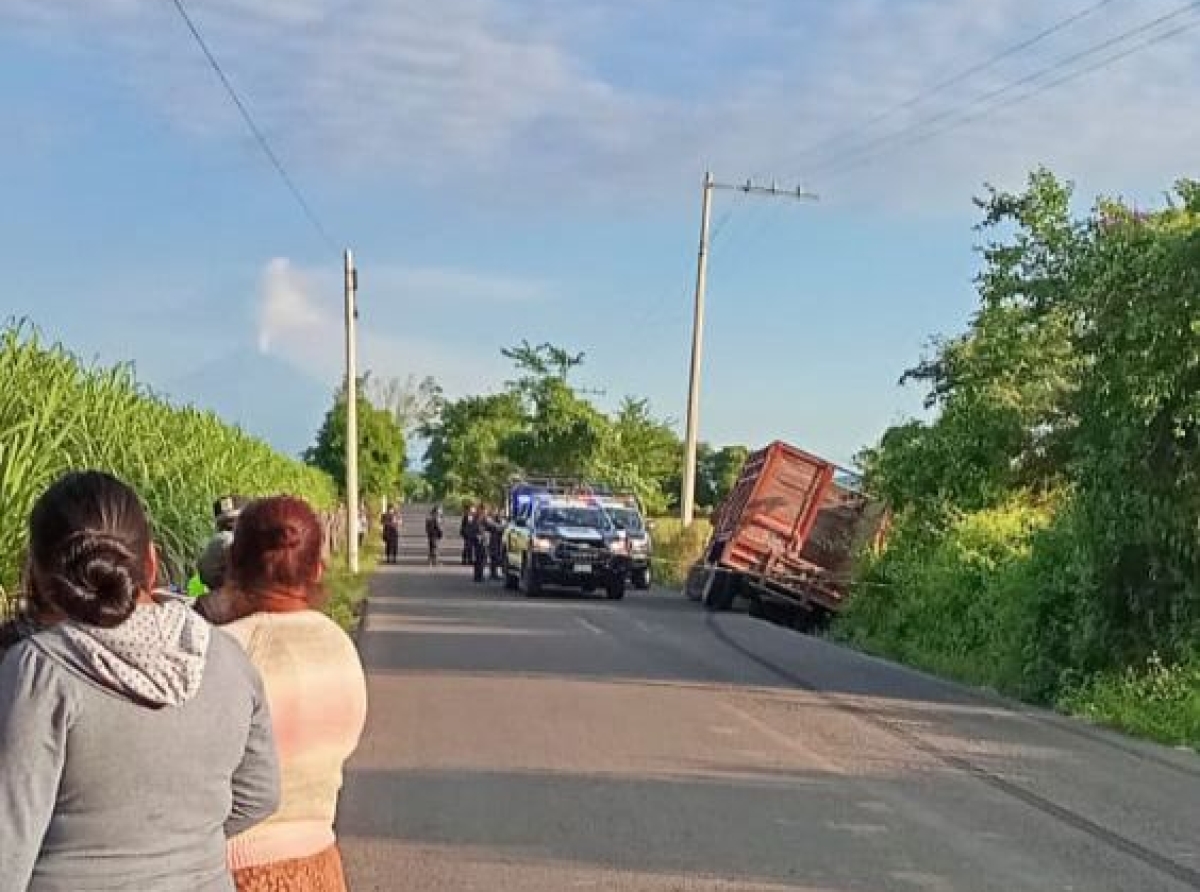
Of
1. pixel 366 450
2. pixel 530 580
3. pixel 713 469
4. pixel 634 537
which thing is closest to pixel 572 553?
pixel 530 580

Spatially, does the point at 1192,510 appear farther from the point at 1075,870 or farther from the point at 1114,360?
the point at 1075,870

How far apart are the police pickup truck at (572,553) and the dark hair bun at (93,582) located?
29485 mm

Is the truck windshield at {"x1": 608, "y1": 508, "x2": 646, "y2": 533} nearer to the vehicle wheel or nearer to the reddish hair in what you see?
the vehicle wheel

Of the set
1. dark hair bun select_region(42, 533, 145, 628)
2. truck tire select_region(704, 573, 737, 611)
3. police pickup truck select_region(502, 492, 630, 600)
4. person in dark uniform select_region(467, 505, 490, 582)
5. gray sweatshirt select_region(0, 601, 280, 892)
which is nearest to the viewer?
gray sweatshirt select_region(0, 601, 280, 892)

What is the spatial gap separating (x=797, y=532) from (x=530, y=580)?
647cm

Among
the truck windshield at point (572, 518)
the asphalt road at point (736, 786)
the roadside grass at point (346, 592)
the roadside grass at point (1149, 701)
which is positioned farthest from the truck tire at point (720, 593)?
the roadside grass at point (1149, 701)

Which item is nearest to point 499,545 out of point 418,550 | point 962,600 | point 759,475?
point 759,475

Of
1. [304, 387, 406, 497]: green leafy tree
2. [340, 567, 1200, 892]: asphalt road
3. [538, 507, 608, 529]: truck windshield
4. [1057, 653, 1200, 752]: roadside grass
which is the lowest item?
[340, 567, 1200, 892]: asphalt road

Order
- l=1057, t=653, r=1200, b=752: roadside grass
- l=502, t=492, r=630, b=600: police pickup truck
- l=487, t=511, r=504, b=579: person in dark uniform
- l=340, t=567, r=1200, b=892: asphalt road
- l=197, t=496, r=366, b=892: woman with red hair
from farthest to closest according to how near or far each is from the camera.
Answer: l=487, t=511, r=504, b=579: person in dark uniform → l=502, t=492, r=630, b=600: police pickup truck → l=1057, t=653, r=1200, b=752: roadside grass → l=340, t=567, r=1200, b=892: asphalt road → l=197, t=496, r=366, b=892: woman with red hair

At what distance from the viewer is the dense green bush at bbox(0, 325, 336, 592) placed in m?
9.03

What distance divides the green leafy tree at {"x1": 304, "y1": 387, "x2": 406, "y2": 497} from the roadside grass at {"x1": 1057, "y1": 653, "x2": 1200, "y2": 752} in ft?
157

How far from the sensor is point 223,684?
10.8 feet

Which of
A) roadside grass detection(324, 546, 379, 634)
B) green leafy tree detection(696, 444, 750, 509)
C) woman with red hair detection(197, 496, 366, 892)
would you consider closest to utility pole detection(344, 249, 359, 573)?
roadside grass detection(324, 546, 379, 634)

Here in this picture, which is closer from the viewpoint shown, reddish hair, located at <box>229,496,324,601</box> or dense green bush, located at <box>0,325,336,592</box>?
reddish hair, located at <box>229,496,324,601</box>
